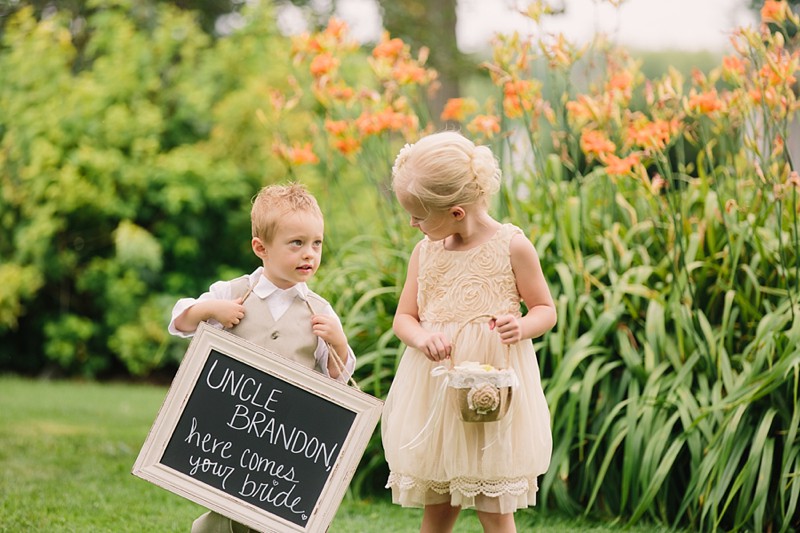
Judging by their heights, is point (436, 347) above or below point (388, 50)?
below

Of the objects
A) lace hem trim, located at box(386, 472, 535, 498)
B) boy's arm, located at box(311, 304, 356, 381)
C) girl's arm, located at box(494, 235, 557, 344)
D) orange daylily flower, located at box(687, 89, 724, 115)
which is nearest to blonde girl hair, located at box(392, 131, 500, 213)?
girl's arm, located at box(494, 235, 557, 344)

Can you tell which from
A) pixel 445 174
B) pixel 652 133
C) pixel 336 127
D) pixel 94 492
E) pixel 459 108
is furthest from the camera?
pixel 459 108

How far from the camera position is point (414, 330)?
288 cm

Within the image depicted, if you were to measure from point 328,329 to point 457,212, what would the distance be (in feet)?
1.60

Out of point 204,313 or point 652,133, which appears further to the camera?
point 652,133

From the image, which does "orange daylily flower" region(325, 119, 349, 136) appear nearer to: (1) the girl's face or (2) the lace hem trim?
(1) the girl's face

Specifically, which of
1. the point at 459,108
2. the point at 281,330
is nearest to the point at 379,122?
the point at 459,108

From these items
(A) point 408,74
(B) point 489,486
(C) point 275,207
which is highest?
(A) point 408,74

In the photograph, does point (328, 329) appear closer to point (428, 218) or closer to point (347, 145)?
point (428, 218)

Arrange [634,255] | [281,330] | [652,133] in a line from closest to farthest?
[281,330], [652,133], [634,255]

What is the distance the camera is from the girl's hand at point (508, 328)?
2684mm

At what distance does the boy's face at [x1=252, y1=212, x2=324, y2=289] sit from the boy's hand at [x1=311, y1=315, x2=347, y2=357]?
0.12m

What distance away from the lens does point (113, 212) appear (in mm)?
8367

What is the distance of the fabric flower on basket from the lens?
8.54ft
